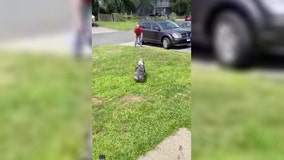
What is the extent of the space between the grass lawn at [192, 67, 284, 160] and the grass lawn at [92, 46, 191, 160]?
0.16 meters

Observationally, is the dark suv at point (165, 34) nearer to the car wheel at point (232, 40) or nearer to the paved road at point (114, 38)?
the paved road at point (114, 38)

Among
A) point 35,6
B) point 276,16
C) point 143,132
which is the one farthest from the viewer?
point 143,132

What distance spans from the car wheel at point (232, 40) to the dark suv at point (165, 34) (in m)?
0.16

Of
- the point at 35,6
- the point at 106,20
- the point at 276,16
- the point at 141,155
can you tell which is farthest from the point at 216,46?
the point at 35,6

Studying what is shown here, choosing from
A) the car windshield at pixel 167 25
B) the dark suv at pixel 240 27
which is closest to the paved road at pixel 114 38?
the car windshield at pixel 167 25

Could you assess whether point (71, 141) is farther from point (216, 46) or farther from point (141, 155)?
point (216, 46)

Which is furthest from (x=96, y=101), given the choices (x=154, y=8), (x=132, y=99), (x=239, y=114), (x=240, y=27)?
(x=240, y=27)

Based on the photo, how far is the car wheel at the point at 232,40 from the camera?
4.45 feet

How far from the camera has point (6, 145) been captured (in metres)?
1.86

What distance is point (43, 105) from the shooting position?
1.76 meters

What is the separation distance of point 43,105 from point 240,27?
3.15 feet

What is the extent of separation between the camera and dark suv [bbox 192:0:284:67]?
1.34 m

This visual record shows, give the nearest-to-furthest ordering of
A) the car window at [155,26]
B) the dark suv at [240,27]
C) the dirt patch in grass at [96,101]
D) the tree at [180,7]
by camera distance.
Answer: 1. the dark suv at [240,27]
2. the tree at [180,7]
3. the car window at [155,26]
4. the dirt patch in grass at [96,101]

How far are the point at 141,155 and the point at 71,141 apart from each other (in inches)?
13.5
